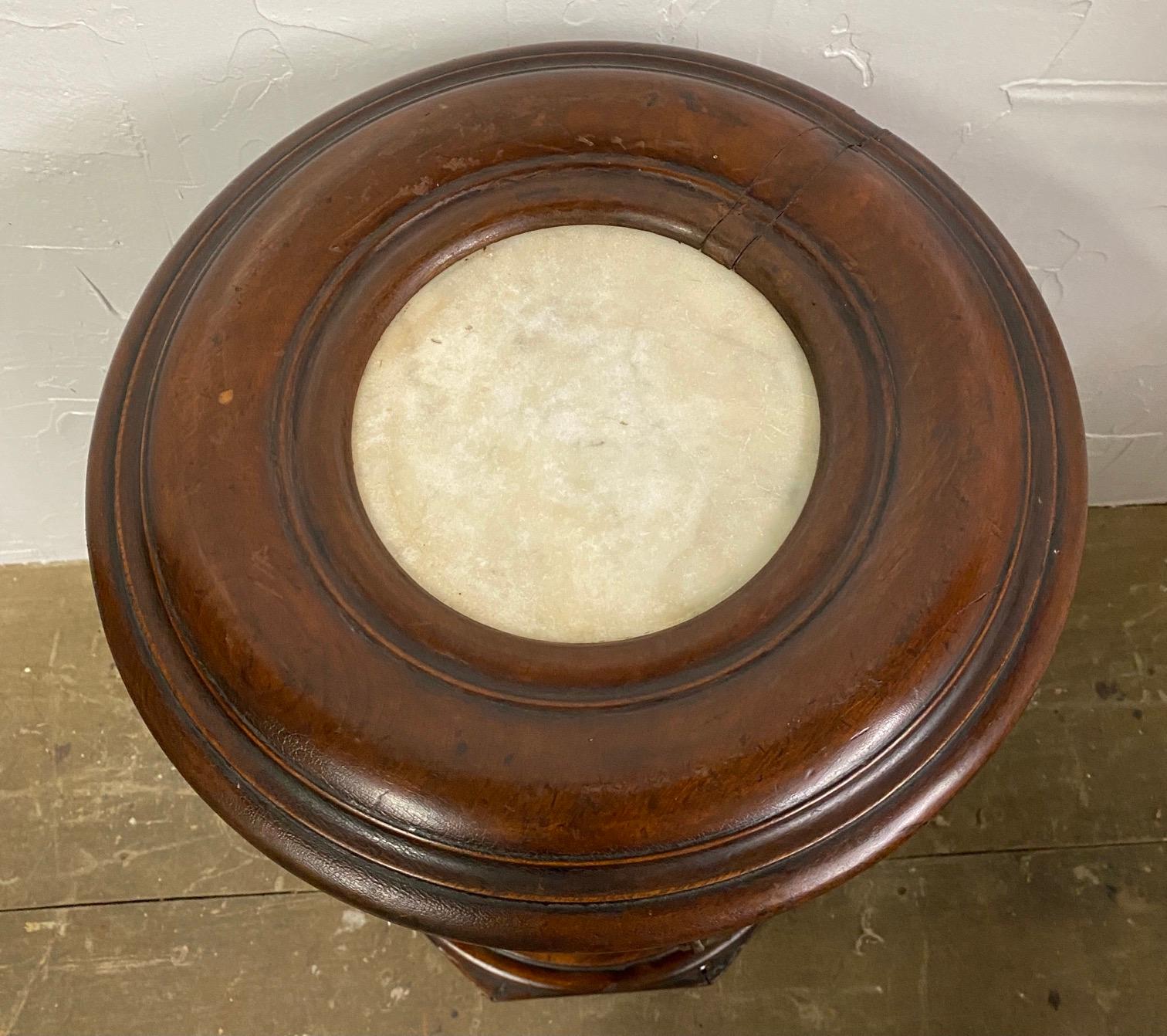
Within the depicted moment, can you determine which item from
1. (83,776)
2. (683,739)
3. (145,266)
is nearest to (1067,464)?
(683,739)

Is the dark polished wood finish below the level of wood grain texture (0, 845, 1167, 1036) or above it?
above

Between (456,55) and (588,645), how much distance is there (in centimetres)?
56

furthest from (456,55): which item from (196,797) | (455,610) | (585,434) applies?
(196,797)

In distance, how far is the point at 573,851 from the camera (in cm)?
58

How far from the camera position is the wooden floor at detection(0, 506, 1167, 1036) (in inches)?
47.1

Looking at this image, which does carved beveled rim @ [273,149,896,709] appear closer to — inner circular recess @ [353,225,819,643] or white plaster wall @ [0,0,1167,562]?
inner circular recess @ [353,225,819,643]

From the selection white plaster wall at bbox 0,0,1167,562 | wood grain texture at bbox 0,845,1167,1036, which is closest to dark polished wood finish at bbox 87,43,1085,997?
white plaster wall at bbox 0,0,1167,562

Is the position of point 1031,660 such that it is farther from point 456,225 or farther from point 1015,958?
point 1015,958

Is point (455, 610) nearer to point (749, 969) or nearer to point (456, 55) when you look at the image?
point (456, 55)

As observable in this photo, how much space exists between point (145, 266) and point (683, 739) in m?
0.81

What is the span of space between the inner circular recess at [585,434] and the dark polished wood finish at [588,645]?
0.7 inches

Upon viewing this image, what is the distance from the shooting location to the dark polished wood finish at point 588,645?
59 cm

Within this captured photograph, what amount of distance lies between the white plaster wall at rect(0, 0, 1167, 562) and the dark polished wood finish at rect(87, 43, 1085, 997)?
0.13m

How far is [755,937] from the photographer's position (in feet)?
4.02
